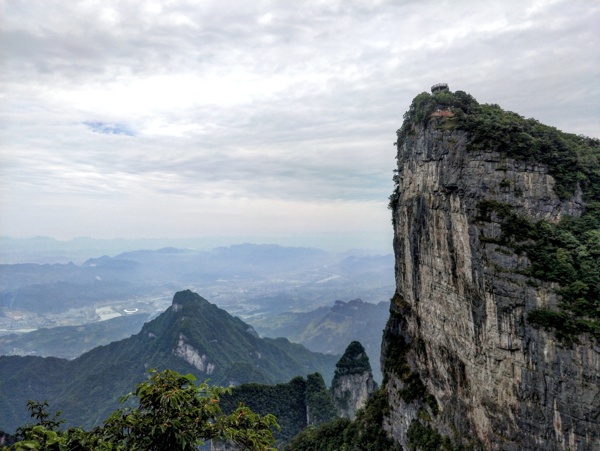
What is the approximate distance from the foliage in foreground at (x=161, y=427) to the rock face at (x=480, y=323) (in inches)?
603

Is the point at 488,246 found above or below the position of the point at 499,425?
above

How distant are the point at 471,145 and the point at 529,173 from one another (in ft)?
10.4

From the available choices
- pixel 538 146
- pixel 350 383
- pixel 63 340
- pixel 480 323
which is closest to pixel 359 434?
pixel 480 323

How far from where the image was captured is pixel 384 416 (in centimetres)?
3011

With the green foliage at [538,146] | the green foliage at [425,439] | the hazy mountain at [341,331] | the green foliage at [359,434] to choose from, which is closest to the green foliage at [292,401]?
the green foliage at [359,434]

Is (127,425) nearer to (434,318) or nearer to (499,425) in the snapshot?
(499,425)

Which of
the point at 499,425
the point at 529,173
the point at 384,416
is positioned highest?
the point at 529,173

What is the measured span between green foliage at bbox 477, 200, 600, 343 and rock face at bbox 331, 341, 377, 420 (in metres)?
46.2

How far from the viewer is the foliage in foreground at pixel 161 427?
4957 millimetres

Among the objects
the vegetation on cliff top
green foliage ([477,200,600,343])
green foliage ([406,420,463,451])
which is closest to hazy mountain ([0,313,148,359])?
green foliage ([406,420,463,451])

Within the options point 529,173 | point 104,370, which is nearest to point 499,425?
point 529,173

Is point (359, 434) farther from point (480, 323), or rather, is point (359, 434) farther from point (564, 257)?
point (564, 257)

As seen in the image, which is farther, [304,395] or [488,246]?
[304,395]

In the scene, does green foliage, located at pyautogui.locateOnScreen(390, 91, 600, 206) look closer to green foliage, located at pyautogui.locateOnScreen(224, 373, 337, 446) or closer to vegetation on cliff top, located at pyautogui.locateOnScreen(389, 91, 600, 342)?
vegetation on cliff top, located at pyautogui.locateOnScreen(389, 91, 600, 342)
